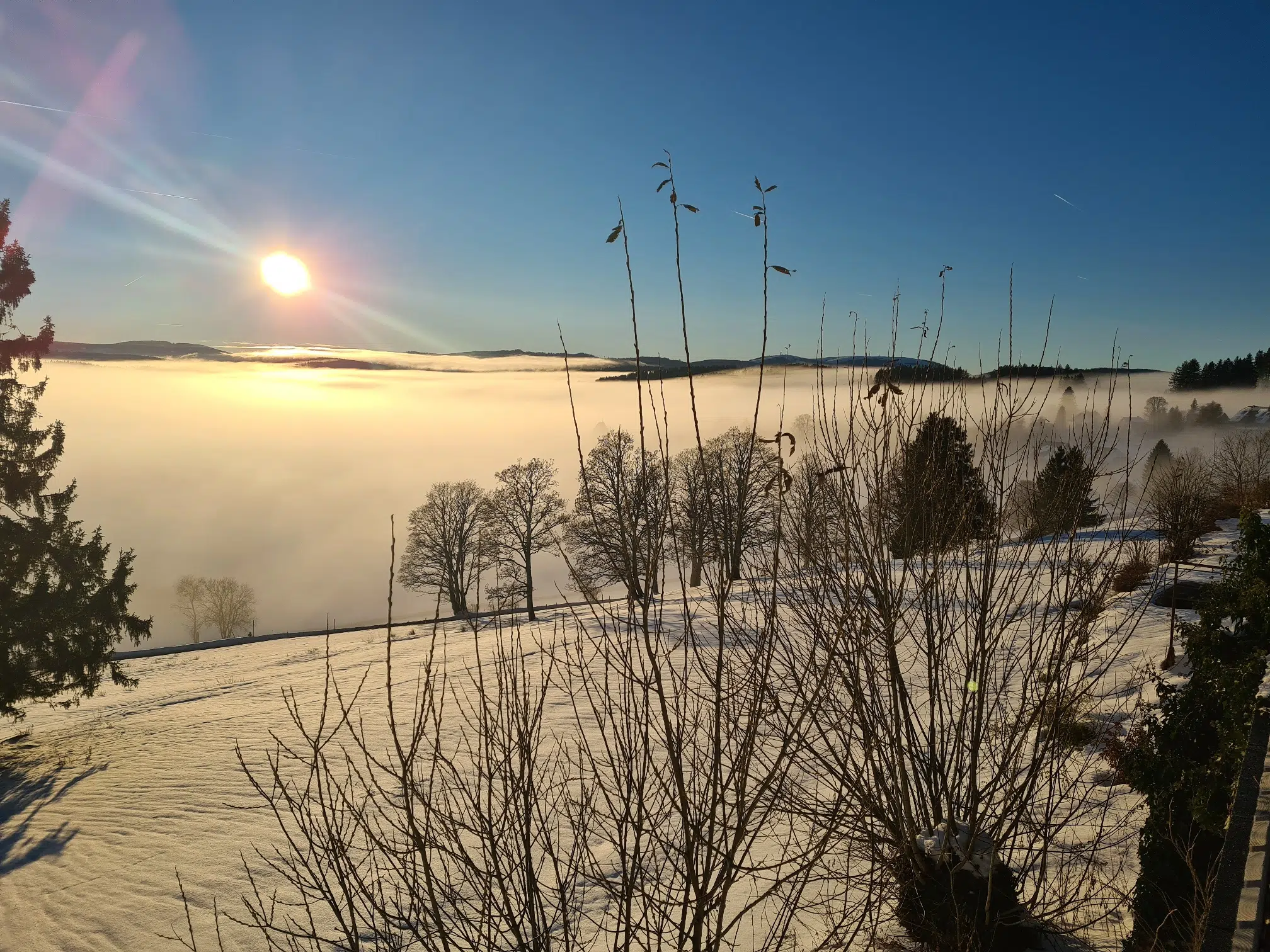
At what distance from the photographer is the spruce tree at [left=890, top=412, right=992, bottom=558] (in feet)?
16.9

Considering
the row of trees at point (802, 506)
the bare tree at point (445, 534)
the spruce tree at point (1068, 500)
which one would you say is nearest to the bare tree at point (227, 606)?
the bare tree at point (445, 534)

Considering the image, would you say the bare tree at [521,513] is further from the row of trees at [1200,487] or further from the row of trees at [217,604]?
the row of trees at [217,604]

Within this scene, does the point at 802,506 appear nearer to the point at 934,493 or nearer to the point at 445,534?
the point at 934,493

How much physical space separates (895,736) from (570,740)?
34.6ft

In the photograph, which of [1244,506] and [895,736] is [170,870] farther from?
[1244,506]

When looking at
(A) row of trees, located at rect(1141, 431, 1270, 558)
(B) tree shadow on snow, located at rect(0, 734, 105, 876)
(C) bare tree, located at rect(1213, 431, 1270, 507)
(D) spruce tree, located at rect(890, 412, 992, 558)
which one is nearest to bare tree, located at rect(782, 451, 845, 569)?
(D) spruce tree, located at rect(890, 412, 992, 558)

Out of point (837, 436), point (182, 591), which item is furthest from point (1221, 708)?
point (182, 591)

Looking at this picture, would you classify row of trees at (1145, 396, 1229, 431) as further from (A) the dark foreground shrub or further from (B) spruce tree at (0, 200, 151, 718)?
(B) spruce tree at (0, 200, 151, 718)

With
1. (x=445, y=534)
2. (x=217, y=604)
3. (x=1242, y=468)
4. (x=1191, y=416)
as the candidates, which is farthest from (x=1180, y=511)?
(x=217, y=604)

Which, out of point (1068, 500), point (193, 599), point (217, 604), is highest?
point (1068, 500)

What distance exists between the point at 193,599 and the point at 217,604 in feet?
20.5

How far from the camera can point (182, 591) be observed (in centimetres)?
8438

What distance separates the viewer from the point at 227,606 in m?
80.6

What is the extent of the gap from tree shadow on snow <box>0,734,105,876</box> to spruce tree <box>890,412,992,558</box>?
44.1 ft
